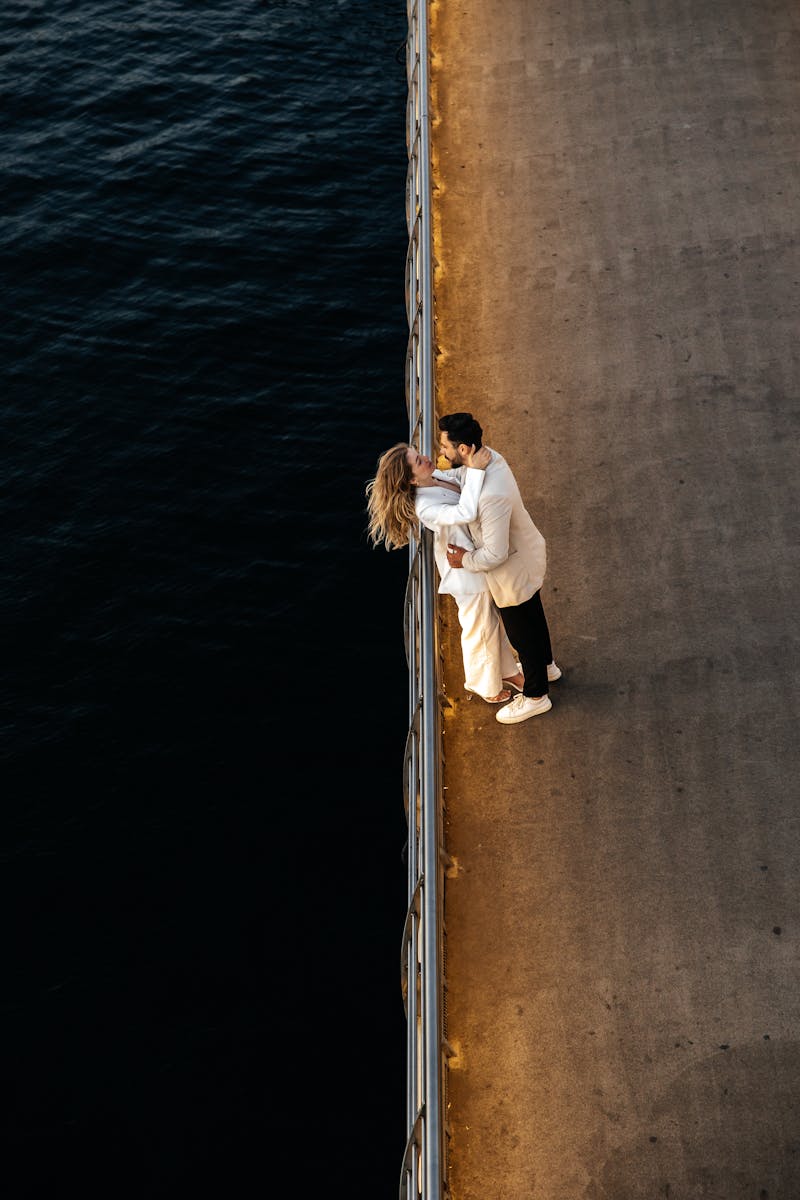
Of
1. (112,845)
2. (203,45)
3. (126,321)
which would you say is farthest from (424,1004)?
(203,45)

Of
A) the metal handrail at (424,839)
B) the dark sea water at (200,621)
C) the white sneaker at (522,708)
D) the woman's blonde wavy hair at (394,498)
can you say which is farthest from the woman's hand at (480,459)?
the dark sea water at (200,621)

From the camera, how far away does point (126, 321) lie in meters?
16.7

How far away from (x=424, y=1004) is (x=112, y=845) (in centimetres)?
635

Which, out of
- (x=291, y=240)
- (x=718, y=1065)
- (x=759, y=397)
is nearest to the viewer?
(x=718, y=1065)

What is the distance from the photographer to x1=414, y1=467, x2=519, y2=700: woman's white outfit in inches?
238

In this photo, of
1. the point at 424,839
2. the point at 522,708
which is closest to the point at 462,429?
the point at 522,708

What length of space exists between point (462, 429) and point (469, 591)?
928mm

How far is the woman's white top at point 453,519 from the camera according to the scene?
6.02 metres

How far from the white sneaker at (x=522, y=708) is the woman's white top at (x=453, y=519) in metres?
0.86

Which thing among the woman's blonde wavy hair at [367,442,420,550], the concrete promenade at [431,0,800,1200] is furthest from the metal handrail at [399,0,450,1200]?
the woman's blonde wavy hair at [367,442,420,550]

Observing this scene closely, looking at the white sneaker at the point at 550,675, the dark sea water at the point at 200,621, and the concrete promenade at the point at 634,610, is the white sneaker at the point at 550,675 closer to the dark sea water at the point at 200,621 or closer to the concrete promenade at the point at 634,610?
the concrete promenade at the point at 634,610

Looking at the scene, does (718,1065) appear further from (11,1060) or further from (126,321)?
(126,321)

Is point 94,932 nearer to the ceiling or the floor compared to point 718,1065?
nearer to the floor

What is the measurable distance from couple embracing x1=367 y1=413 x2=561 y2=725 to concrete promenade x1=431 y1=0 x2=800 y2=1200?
1.37 feet
